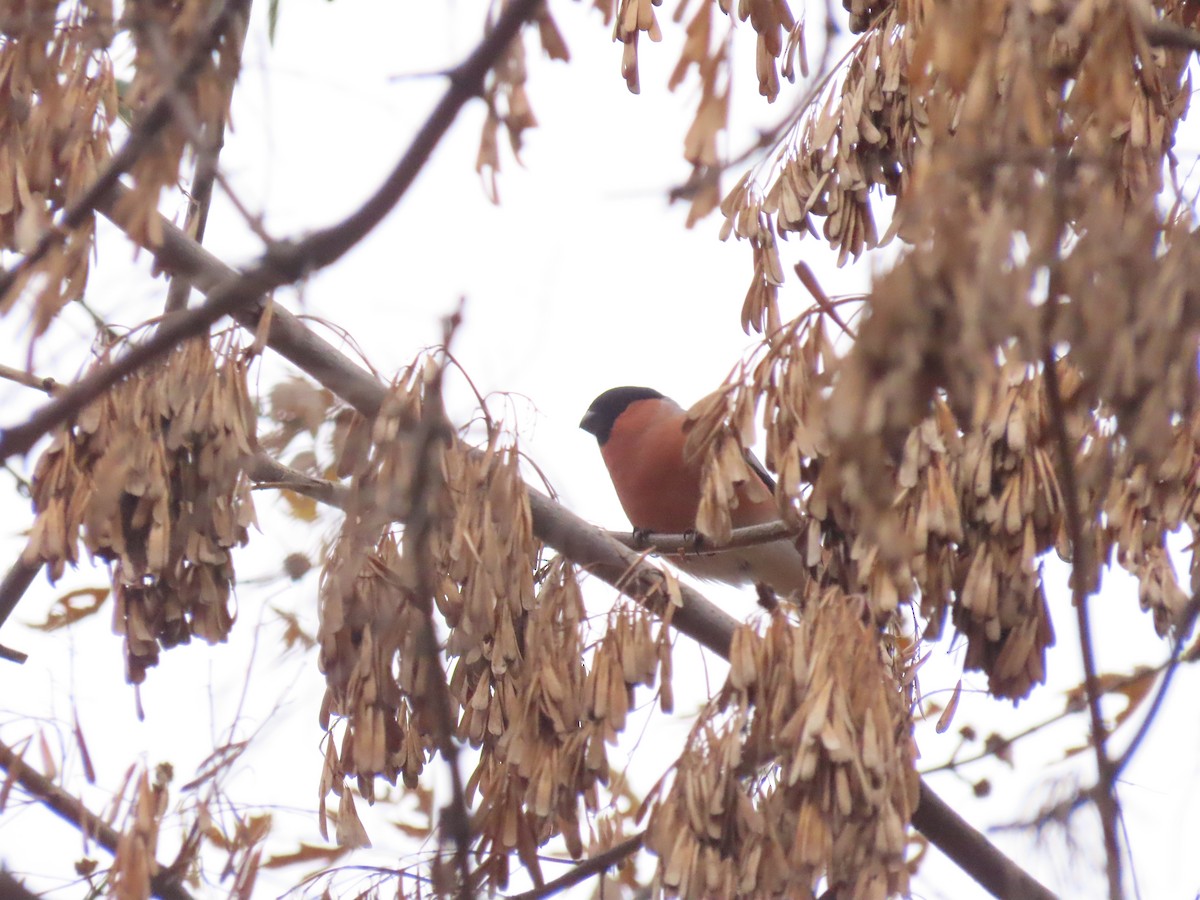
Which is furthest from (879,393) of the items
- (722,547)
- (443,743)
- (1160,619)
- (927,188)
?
(722,547)

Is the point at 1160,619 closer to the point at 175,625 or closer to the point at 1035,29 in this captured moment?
the point at 1035,29

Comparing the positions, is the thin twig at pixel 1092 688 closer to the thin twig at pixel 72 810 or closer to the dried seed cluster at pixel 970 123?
the dried seed cluster at pixel 970 123

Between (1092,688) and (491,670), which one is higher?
(491,670)

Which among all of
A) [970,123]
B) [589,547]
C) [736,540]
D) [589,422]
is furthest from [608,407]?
[970,123]

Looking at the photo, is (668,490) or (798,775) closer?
(798,775)

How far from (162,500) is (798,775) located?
38.0 inches

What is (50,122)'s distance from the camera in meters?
1.80

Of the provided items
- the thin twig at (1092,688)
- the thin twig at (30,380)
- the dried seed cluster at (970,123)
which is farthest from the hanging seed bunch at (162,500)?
the thin twig at (1092,688)

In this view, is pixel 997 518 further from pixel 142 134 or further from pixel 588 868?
pixel 142 134

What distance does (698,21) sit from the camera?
1366 millimetres

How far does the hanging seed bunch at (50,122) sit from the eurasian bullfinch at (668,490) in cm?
278

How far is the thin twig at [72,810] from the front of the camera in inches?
77.3

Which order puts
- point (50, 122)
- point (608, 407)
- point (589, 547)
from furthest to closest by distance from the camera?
1. point (608, 407)
2. point (589, 547)
3. point (50, 122)

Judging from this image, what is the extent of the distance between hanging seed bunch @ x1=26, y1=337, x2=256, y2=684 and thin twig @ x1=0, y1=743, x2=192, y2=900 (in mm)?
195
